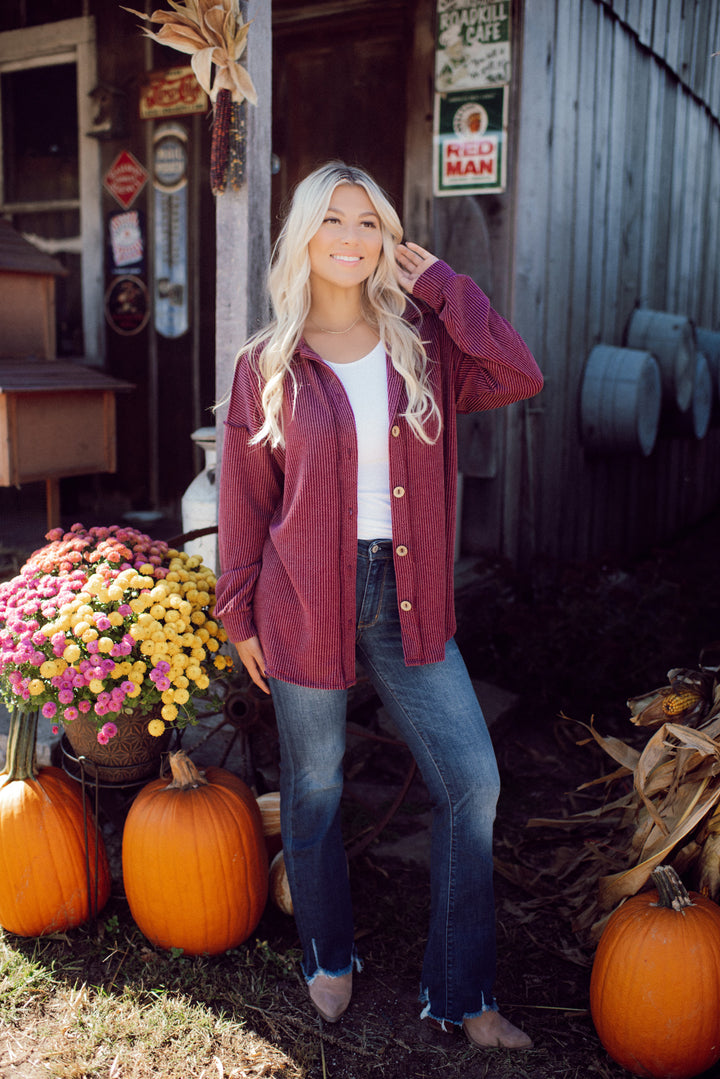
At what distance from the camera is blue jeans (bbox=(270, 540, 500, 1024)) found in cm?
229

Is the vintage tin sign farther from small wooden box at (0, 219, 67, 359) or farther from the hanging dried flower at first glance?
the hanging dried flower

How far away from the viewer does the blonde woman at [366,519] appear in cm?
225

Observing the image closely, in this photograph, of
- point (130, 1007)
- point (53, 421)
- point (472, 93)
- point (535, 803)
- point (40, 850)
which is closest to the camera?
point (130, 1007)

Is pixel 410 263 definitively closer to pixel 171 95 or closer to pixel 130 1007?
pixel 130 1007

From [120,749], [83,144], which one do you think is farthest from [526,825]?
[83,144]

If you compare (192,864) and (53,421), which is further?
(53,421)

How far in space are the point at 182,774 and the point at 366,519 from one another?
0.95 metres

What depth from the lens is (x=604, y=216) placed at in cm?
546

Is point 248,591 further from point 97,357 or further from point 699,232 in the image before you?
point 699,232

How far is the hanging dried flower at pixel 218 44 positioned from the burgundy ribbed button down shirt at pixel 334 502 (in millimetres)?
964

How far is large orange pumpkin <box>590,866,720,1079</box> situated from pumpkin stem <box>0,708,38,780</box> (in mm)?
1652

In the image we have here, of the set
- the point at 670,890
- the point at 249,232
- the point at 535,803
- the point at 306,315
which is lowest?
the point at 535,803

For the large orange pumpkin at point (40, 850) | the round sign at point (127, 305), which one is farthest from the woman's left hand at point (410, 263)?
the round sign at point (127, 305)

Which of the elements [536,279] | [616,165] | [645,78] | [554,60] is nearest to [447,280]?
[536,279]
